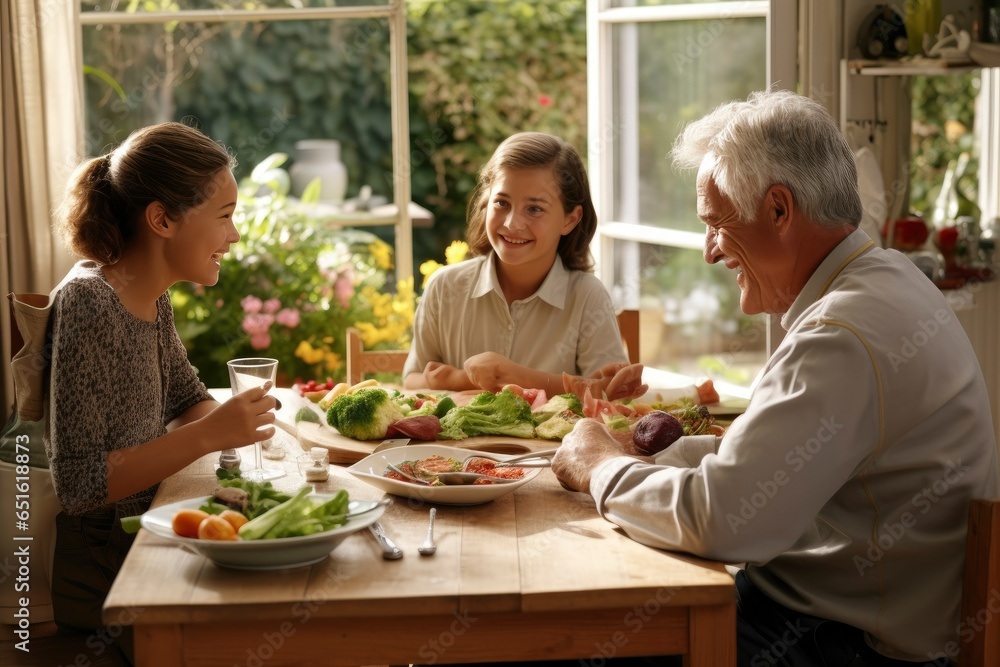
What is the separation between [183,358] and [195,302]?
2.15 m

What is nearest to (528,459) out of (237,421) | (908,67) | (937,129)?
(237,421)

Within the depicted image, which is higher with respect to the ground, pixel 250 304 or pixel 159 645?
pixel 250 304

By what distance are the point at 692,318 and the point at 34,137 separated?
2.51m

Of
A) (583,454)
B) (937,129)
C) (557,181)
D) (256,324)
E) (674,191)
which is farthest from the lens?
(937,129)

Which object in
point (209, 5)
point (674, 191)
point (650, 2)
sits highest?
point (209, 5)

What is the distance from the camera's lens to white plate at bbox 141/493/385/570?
4.92ft

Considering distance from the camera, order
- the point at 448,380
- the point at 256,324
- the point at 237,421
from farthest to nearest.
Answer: the point at 256,324 < the point at 448,380 < the point at 237,421

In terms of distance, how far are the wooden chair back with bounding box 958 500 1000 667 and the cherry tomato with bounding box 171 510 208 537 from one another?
1.12 meters

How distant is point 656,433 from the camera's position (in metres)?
2.05

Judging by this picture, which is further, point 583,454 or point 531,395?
point 531,395

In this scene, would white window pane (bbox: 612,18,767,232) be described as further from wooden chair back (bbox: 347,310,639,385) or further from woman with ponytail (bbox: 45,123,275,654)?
woman with ponytail (bbox: 45,123,275,654)

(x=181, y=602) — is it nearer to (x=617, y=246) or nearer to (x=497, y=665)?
(x=497, y=665)

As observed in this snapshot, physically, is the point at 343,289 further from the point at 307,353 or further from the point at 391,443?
the point at 391,443

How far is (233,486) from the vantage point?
1.85 meters
